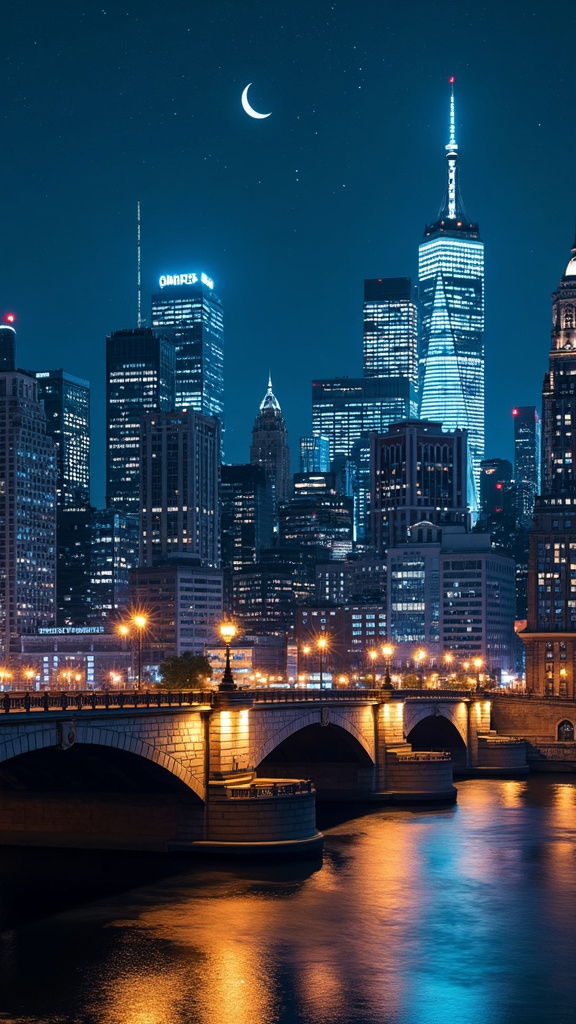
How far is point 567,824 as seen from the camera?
317 feet

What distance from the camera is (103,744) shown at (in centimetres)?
6925

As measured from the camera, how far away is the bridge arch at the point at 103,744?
62719 mm

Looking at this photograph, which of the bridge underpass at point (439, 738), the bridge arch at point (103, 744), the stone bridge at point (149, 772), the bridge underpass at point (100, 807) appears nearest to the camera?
the bridge arch at point (103, 744)

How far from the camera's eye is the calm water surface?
5338 cm

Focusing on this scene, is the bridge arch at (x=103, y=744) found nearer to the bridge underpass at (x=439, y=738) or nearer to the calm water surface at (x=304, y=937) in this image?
the calm water surface at (x=304, y=937)

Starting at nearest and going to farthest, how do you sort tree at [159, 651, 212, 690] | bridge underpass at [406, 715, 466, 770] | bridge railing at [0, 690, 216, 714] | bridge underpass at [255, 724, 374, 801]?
bridge railing at [0, 690, 216, 714], bridge underpass at [255, 724, 374, 801], bridge underpass at [406, 715, 466, 770], tree at [159, 651, 212, 690]

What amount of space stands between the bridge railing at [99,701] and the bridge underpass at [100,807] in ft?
11.0

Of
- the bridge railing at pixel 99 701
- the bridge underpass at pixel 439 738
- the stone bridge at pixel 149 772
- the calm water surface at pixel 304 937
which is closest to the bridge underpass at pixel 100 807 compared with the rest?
the stone bridge at pixel 149 772

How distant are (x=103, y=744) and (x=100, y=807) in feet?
39.1

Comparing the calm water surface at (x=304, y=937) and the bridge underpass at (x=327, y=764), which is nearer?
the calm water surface at (x=304, y=937)

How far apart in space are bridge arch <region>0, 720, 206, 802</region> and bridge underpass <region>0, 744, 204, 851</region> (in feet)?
2.32

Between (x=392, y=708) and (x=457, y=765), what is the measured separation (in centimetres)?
2575

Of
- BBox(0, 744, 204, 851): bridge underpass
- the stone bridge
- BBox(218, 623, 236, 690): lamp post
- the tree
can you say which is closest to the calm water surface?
BBox(0, 744, 204, 851): bridge underpass

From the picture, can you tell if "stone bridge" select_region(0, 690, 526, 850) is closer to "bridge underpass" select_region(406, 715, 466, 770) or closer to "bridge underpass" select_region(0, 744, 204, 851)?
"bridge underpass" select_region(0, 744, 204, 851)
